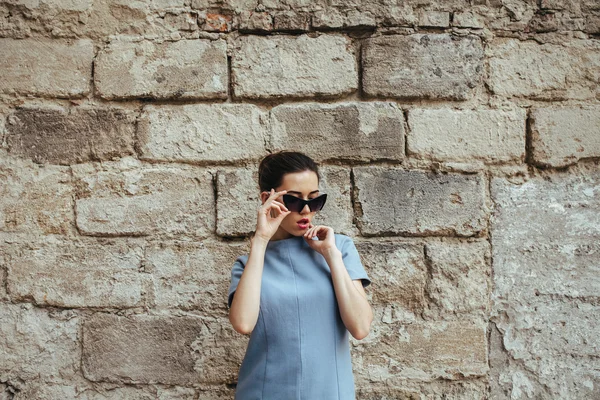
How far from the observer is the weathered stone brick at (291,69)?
8.64 ft

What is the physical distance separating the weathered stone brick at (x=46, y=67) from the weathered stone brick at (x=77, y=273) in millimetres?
802

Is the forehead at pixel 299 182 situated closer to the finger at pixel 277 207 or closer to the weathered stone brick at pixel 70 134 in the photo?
the finger at pixel 277 207

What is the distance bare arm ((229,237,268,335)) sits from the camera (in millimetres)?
1778

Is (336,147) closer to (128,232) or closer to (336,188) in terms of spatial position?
(336,188)

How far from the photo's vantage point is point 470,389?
8.36ft

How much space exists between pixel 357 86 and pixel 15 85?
1.78 metres

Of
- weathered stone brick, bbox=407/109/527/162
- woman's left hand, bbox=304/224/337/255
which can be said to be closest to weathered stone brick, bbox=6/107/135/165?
woman's left hand, bbox=304/224/337/255

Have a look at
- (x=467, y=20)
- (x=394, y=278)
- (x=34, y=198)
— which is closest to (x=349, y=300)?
(x=394, y=278)

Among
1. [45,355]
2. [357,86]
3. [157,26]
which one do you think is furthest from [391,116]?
[45,355]

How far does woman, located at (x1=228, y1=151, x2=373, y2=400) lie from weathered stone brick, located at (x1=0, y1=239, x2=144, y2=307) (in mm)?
887

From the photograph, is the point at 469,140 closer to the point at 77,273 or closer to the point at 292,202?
the point at 292,202

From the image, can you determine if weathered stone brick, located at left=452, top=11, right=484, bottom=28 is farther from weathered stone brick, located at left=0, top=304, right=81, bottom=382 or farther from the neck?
weathered stone brick, located at left=0, top=304, right=81, bottom=382

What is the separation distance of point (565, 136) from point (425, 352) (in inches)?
51.7

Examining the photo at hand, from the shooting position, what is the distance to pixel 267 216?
1916 millimetres
